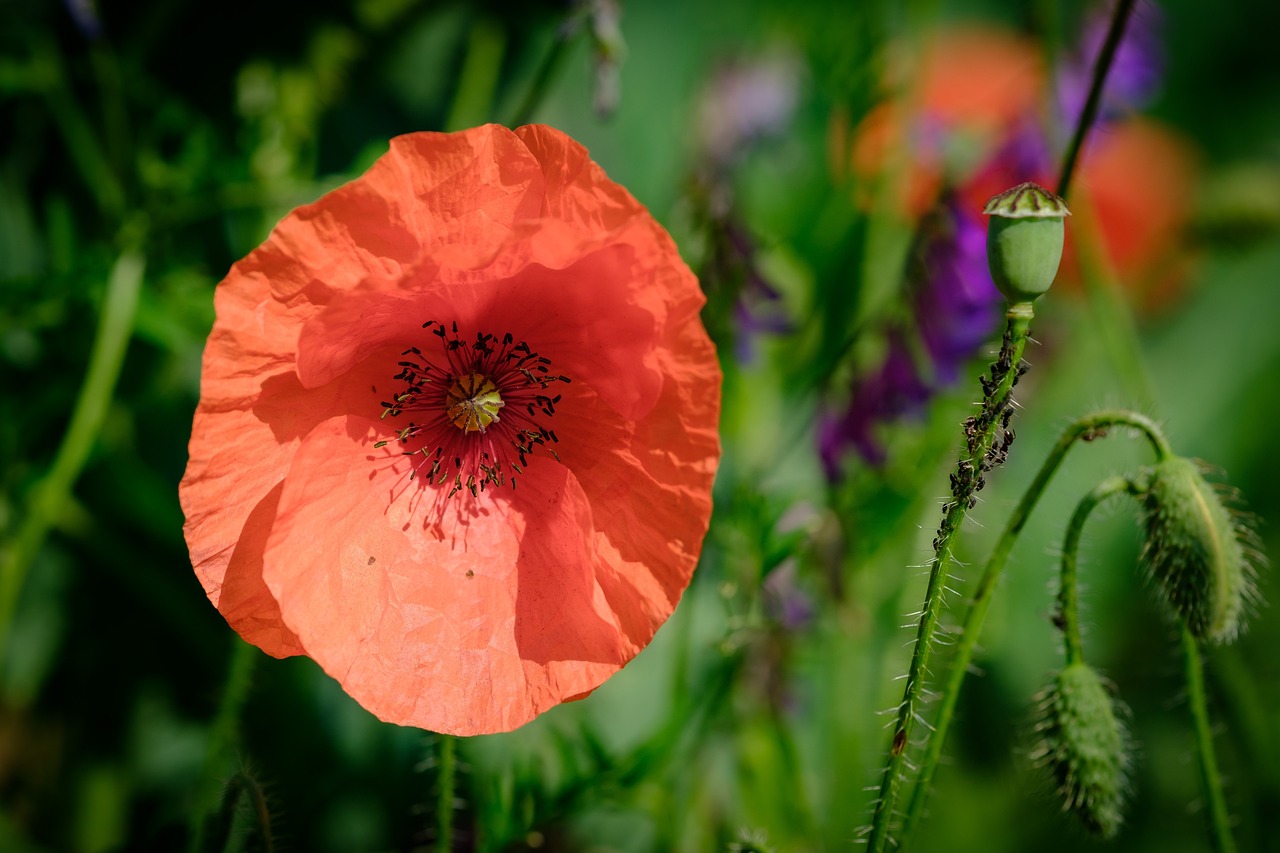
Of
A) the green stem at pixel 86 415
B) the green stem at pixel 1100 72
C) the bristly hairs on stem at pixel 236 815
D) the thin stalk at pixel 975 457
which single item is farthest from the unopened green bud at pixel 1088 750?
the green stem at pixel 86 415

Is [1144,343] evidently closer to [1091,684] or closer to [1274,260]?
[1274,260]

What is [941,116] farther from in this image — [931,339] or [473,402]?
[473,402]

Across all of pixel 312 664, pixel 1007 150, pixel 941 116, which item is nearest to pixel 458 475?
pixel 312 664

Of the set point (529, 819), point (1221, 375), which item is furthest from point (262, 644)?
point (1221, 375)

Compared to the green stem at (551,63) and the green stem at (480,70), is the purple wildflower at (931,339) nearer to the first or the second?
the green stem at (551,63)

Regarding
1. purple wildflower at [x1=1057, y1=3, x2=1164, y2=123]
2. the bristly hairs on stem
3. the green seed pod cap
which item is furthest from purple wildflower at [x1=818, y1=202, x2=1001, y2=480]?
the bristly hairs on stem

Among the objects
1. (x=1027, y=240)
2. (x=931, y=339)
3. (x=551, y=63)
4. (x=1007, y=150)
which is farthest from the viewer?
(x=1007, y=150)
